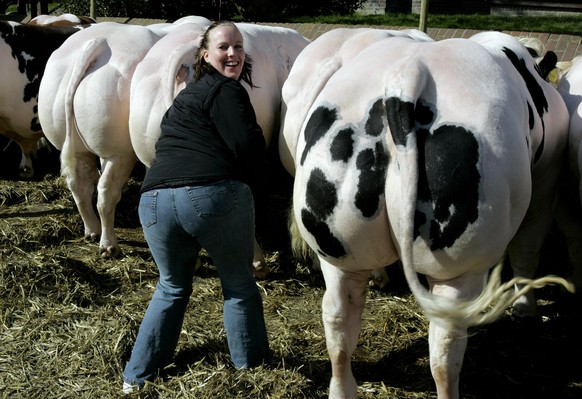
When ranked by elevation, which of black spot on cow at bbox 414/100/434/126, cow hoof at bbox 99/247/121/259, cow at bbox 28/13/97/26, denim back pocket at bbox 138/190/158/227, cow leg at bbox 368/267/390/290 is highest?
black spot on cow at bbox 414/100/434/126

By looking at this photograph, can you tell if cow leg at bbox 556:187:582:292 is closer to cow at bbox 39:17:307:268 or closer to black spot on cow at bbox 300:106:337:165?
cow at bbox 39:17:307:268

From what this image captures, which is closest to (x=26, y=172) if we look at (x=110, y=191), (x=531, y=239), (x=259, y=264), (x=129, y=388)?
(x=110, y=191)

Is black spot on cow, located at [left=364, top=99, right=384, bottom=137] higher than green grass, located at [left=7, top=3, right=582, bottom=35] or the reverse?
higher

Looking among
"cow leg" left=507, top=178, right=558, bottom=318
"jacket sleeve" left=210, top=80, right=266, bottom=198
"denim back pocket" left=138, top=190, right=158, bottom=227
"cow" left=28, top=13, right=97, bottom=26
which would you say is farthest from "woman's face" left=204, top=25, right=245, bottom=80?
"cow" left=28, top=13, right=97, bottom=26

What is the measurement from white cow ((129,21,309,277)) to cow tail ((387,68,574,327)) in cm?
235

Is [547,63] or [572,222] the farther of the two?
[572,222]

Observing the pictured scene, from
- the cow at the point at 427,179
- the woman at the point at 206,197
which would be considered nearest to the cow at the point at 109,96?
the woman at the point at 206,197

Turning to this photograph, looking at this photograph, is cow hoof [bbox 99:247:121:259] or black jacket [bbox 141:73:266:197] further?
cow hoof [bbox 99:247:121:259]

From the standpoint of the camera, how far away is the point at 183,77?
190 inches

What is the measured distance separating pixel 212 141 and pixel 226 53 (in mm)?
445

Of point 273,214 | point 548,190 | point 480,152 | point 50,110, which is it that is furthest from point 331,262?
point 273,214

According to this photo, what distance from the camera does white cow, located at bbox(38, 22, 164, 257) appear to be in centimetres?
517

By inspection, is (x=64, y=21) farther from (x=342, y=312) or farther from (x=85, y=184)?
(x=342, y=312)

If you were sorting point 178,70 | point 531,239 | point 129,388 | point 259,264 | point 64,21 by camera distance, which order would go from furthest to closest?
point 64,21, point 259,264, point 178,70, point 531,239, point 129,388
